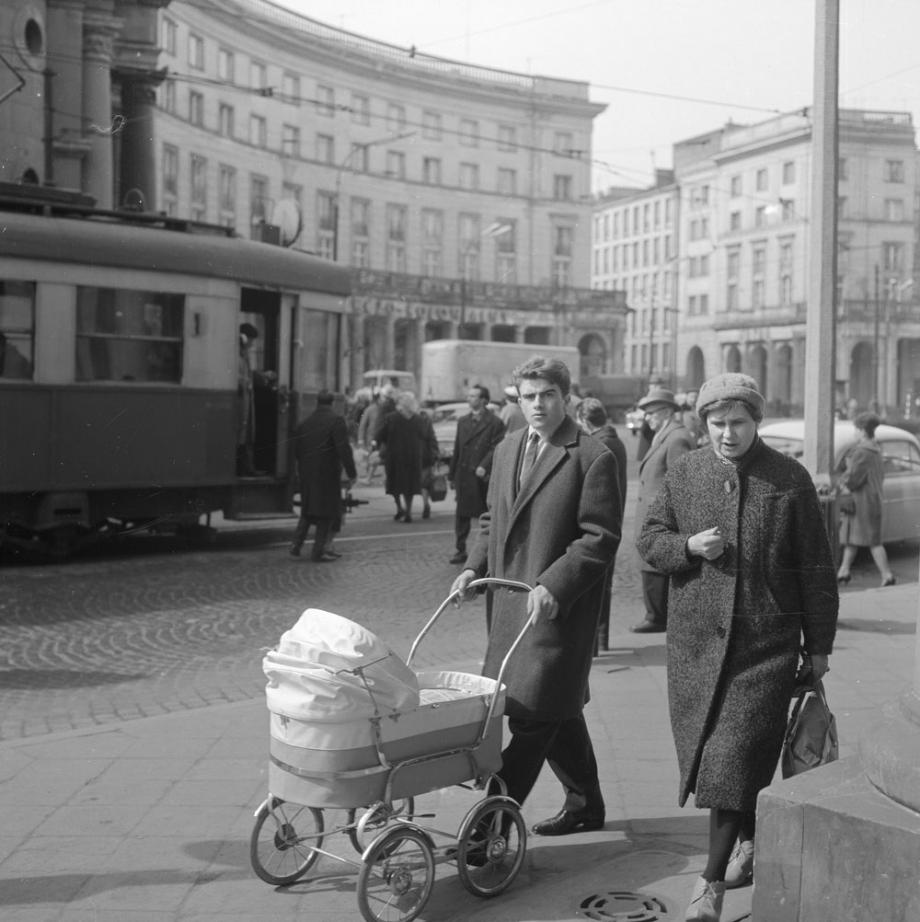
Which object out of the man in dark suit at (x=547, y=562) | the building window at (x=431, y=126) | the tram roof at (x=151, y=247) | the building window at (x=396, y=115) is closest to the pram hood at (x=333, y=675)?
the man in dark suit at (x=547, y=562)

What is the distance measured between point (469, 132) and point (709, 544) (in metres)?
28.3

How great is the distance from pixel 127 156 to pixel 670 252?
66.4 ft

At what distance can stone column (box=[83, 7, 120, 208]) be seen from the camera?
24844mm

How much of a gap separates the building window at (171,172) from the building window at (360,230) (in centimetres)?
431

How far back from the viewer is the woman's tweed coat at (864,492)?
13.1 meters

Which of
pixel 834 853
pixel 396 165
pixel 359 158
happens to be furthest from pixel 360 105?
pixel 834 853

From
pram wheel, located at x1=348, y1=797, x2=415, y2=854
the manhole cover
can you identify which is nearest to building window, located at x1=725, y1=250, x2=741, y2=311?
the manhole cover

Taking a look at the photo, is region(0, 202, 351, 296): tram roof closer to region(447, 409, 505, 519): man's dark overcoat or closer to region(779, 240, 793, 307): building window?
region(447, 409, 505, 519): man's dark overcoat

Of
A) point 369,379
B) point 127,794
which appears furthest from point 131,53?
point 127,794

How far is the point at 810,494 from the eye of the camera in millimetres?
4387

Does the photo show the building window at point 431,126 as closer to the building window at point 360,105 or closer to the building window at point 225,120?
the building window at point 360,105

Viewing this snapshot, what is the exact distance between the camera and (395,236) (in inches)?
1506

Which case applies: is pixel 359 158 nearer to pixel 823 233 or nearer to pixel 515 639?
pixel 823 233

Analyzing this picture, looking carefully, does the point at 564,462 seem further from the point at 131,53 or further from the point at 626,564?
the point at 131,53
